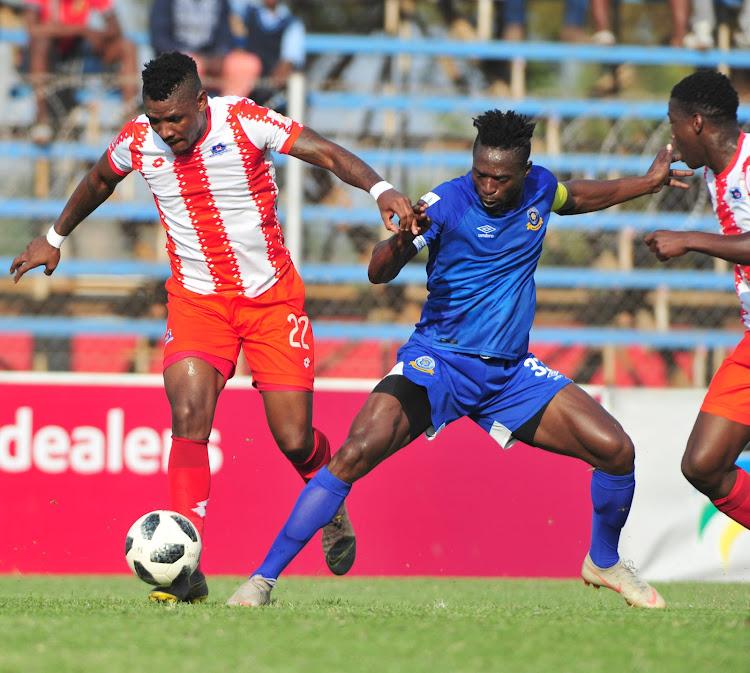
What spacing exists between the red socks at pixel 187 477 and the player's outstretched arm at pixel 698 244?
246cm

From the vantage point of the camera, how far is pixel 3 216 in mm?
11836

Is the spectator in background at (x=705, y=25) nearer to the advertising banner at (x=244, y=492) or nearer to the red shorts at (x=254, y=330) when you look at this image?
the advertising banner at (x=244, y=492)

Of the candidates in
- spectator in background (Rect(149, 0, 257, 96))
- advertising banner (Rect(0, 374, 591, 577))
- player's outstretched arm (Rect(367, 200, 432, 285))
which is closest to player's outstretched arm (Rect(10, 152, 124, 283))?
player's outstretched arm (Rect(367, 200, 432, 285))

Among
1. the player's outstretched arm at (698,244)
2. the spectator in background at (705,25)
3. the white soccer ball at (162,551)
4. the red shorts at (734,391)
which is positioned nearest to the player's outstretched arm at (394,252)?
the player's outstretched arm at (698,244)

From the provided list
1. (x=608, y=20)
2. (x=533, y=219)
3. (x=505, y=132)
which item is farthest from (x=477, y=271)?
(x=608, y=20)

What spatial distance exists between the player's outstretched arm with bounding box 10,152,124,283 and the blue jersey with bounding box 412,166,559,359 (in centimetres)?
179

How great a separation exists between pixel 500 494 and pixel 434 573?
2.73 ft

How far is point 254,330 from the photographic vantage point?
232 inches

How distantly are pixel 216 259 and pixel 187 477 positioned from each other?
3.90 ft

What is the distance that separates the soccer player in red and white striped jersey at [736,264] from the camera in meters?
5.65

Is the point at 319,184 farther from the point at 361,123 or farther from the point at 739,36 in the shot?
the point at 739,36

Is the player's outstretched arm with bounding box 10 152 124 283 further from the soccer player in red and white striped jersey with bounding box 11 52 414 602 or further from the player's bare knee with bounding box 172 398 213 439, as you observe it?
the player's bare knee with bounding box 172 398 213 439

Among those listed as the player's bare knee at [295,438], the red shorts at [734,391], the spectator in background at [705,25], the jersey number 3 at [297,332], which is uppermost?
the spectator in background at [705,25]

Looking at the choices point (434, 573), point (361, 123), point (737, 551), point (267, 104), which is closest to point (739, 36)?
point (361, 123)
